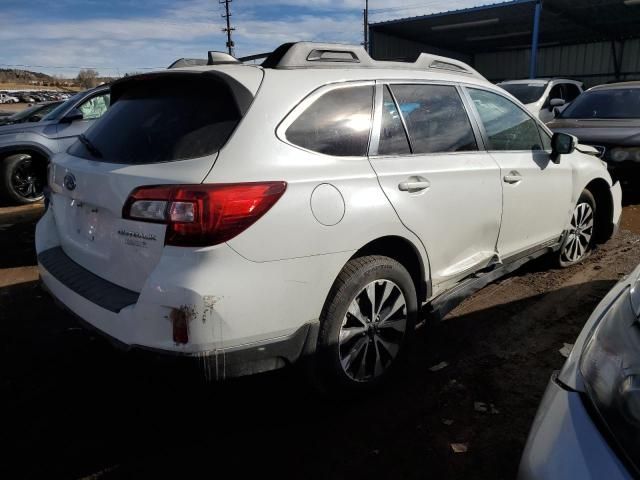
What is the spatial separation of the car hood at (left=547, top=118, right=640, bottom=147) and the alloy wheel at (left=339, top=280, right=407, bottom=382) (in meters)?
5.29

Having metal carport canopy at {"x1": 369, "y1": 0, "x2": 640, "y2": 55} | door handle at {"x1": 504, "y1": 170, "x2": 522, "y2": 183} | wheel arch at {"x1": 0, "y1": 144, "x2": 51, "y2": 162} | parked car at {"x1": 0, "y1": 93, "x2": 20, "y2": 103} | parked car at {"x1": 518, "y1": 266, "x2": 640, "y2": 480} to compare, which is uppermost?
metal carport canopy at {"x1": 369, "y1": 0, "x2": 640, "y2": 55}

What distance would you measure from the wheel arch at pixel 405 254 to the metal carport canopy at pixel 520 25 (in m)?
20.2

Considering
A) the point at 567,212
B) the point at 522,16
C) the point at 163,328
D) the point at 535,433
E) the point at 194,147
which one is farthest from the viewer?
the point at 522,16

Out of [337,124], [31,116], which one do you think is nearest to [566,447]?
[337,124]

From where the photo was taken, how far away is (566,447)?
130 cm

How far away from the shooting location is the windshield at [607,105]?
747 cm

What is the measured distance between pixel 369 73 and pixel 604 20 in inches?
1022

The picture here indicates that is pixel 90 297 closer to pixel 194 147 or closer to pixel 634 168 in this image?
pixel 194 147

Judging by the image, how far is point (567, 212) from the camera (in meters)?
4.21

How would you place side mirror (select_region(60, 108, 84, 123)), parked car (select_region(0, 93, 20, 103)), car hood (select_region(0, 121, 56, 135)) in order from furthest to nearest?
parked car (select_region(0, 93, 20, 103)), side mirror (select_region(60, 108, 84, 123)), car hood (select_region(0, 121, 56, 135))

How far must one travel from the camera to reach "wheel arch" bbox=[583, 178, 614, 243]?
471cm

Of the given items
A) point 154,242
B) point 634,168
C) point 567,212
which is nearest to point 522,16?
point 634,168

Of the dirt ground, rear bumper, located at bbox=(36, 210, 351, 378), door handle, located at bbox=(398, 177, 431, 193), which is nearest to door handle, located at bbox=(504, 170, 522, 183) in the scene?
door handle, located at bbox=(398, 177, 431, 193)

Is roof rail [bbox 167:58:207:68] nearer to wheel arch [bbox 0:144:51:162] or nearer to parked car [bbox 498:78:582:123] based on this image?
wheel arch [bbox 0:144:51:162]
